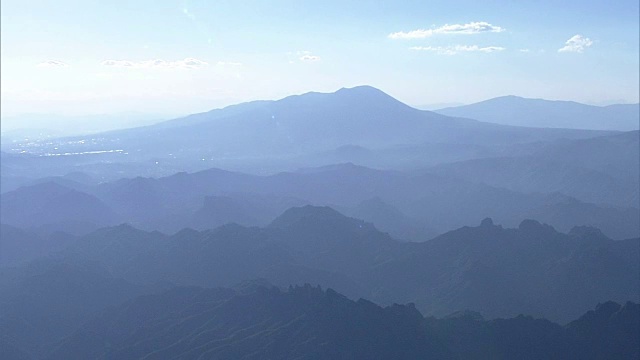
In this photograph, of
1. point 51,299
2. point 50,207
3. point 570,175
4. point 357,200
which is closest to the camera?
point 51,299

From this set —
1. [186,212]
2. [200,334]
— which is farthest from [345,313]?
[186,212]

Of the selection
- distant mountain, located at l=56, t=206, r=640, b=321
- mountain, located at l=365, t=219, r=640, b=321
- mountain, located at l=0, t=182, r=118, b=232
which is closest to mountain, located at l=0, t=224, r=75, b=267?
distant mountain, located at l=56, t=206, r=640, b=321

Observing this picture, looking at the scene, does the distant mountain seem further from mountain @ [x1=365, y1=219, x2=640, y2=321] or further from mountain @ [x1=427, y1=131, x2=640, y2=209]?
mountain @ [x1=427, y1=131, x2=640, y2=209]

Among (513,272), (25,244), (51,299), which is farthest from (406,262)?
(25,244)

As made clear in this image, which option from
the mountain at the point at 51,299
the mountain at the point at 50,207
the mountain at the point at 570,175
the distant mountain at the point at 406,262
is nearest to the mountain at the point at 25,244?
the distant mountain at the point at 406,262

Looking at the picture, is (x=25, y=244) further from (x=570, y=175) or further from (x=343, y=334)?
(x=570, y=175)

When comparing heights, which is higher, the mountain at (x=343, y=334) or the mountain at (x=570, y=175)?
the mountain at (x=343, y=334)

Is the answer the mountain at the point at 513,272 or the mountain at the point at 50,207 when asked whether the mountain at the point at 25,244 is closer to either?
the mountain at the point at 50,207

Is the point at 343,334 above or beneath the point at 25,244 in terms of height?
above

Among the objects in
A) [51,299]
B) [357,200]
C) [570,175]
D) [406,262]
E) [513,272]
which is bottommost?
[357,200]

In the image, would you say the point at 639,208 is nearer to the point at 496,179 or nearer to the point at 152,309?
the point at 496,179
